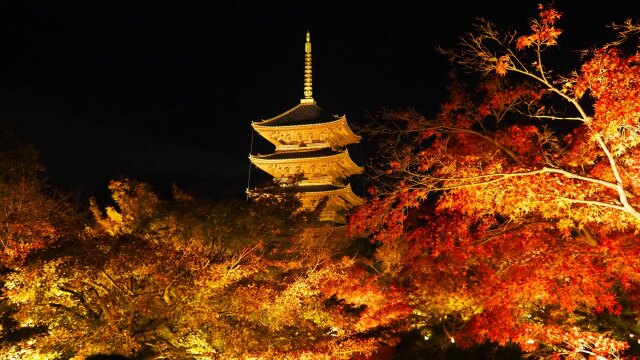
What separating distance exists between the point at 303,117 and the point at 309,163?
2.46 meters

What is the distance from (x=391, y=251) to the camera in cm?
1540

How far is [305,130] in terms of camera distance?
81.7ft

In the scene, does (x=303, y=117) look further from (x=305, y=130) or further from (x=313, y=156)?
A: (x=313, y=156)

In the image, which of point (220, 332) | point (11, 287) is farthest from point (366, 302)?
point (11, 287)

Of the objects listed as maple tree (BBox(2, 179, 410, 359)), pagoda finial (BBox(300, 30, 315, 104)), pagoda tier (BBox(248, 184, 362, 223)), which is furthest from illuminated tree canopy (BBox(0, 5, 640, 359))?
pagoda finial (BBox(300, 30, 315, 104))

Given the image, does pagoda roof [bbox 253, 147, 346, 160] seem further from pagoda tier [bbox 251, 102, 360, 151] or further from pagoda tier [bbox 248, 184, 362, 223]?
pagoda tier [bbox 248, 184, 362, 223]

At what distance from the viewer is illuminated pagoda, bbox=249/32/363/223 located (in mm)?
23938

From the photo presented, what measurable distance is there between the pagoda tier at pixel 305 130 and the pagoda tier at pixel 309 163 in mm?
578

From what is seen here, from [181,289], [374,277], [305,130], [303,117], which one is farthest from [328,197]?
[181,289]

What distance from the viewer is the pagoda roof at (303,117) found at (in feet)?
81.0

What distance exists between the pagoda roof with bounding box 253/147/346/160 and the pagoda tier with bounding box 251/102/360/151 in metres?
0.45

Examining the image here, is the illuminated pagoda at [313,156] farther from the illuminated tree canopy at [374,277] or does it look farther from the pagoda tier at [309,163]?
the illuminated tree canopy at [374,277]

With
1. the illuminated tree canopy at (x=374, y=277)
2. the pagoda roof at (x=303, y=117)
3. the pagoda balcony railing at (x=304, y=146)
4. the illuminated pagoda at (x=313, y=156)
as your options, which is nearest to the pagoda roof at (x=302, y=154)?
the illuminated pagoda at (x=313, y=156)

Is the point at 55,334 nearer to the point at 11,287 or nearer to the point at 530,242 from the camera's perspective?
the point at 11,287
